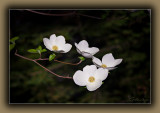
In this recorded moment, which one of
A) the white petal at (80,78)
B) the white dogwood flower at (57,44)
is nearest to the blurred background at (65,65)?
the white dogwood flower at (57,44)

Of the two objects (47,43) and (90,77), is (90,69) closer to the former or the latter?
(90,77)

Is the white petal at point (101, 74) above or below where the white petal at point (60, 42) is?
below

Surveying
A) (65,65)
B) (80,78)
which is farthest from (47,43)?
(65,65)

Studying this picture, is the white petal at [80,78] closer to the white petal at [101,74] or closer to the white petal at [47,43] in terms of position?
the white petal at [101,74]

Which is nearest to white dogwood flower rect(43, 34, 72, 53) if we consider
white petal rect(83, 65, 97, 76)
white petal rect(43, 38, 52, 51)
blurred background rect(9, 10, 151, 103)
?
white petal rect(43, 38, 52, 51)
